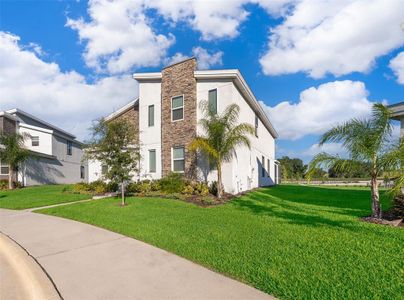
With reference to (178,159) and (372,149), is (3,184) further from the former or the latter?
(372,149)

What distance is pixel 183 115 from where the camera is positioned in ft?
52.4

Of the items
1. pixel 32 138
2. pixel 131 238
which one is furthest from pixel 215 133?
pixel 32 138

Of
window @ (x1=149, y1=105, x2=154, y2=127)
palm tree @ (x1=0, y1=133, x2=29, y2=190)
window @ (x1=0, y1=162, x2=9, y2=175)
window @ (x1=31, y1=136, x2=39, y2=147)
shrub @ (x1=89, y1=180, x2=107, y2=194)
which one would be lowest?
shrub @ (x1=89, y1=180, x2=107, y2=194)

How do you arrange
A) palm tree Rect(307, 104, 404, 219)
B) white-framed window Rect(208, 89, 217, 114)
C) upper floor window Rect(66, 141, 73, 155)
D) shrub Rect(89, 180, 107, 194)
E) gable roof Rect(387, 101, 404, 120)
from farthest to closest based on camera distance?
1. upper floor window Rect(66, 141, 73, 155)
2. shrub Rect(89, 180, 107, 194)
3. white-framed window Rect(208, 89, 217, 114)
4. gable roof Rect(387, 101, 404, 120)
5. palm tree Rect(307, 104, 404, 219)

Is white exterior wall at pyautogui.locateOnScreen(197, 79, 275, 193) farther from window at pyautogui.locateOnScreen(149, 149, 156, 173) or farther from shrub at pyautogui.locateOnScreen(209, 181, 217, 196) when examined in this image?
window at pyautogui.locateOnScreen(149, 149, 156, 173)

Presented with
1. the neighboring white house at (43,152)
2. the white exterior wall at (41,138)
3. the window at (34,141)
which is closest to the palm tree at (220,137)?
the neighboring white house at (43,152)

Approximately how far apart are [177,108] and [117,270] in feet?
41.2

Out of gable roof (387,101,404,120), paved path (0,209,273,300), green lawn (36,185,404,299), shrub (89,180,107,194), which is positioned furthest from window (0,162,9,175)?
gable roof (387,101,404,120)

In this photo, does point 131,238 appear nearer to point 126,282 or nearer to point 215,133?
point 126,282

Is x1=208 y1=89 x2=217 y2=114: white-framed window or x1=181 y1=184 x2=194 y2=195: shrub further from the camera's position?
x1=208 y1=89 x2=217 y2=114: white-framed window

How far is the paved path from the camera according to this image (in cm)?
371

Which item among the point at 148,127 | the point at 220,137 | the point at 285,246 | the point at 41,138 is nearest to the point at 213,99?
the point at 220,137

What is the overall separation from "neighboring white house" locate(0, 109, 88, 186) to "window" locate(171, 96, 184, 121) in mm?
14504

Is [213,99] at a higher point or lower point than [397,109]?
higher
